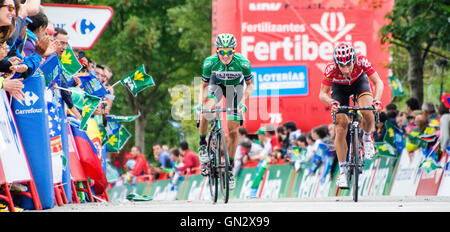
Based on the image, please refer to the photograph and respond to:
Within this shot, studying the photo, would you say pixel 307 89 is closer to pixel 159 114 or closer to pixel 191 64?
pixel 191 64

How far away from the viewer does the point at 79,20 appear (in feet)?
45.6

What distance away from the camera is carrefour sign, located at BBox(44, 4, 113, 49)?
545 inches

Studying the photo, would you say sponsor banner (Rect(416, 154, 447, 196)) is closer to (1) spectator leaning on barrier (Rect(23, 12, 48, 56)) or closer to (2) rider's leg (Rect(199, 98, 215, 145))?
(2) rider's leg (Rect(199, 98, 215, 145))

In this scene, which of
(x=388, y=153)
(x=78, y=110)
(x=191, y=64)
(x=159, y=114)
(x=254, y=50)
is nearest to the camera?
(x=78, y=110)

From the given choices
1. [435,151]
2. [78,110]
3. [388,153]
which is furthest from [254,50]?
[78,110]

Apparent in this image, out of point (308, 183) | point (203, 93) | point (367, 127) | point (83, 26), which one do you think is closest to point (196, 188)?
point (308, 183)

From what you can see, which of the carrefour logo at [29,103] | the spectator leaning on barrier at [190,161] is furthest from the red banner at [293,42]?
the carrefour logo at [29,103]

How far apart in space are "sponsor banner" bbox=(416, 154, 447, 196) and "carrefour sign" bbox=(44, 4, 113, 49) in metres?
5.87

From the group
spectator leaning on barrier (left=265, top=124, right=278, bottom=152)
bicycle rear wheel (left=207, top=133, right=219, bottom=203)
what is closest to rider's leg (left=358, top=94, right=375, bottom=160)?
bicycle rear wheel (left=207, top=133, right=219, bottom=203)

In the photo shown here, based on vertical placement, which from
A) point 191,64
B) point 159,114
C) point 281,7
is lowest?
point 159,114

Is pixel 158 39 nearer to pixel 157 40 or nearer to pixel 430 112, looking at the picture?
pixel 157 40

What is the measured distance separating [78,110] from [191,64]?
2344cm

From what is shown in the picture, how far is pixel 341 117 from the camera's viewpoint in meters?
12.5

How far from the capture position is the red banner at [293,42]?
92.0 feet
